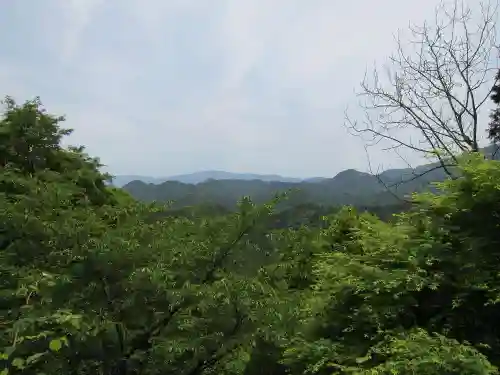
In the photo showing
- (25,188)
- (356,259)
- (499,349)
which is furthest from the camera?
(25,188)

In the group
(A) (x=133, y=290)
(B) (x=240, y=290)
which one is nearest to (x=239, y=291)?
(B) (x=240, y=290)

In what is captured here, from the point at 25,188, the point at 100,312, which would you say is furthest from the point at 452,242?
the point at 25,188

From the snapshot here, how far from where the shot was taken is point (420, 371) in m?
2.97

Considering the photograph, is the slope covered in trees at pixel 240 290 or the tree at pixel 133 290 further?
the tree at pixel 133 290

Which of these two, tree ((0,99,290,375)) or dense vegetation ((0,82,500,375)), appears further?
tree ((0,99,290,375))

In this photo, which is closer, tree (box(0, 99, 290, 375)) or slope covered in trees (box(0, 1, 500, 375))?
slope covered in trees (box(0, 1, 500, 375))

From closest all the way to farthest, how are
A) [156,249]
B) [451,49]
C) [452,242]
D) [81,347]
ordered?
[452,242]
[81,347]
[156,249]
[451,49]

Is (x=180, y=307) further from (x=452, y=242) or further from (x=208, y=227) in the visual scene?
(x=452, y=242)

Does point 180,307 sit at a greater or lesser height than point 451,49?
lesser

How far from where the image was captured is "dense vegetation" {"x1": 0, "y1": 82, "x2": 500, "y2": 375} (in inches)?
142

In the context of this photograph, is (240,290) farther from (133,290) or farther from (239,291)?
(133,290)

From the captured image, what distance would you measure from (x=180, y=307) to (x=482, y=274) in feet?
9.05

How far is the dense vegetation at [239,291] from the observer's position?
360 centimetres

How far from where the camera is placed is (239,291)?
4695mm
